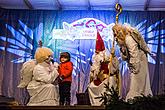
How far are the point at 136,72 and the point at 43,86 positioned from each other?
168 centimetres

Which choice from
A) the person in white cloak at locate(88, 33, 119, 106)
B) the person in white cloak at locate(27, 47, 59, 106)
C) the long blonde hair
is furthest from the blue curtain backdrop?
the long blonde hair

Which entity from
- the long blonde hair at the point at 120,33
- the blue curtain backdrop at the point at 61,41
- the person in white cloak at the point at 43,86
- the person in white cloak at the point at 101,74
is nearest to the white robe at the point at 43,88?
the person in white cloak at the point at 43,86

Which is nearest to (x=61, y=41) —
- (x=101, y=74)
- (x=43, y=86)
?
(x=101, y=74)

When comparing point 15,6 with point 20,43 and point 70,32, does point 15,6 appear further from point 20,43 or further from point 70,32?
point 70,32

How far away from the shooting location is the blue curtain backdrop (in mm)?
11359

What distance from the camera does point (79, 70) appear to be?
11398 mm

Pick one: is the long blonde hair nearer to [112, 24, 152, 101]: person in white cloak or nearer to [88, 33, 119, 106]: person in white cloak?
[112, 24, 152, 101]: person in white cloak

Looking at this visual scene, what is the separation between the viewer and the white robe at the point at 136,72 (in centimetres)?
567

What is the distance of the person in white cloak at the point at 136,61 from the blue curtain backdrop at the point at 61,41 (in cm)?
539

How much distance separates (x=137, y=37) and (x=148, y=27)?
577cm

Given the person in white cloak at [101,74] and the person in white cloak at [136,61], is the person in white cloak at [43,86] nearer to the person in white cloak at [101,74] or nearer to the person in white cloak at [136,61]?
the person in white cloak at [101,74]

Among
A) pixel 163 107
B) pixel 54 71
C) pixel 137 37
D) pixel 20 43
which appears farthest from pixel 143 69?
pixel 20 43

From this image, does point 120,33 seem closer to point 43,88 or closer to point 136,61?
point 136,61

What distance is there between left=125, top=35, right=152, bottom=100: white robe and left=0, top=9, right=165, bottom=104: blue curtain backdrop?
215 inches
